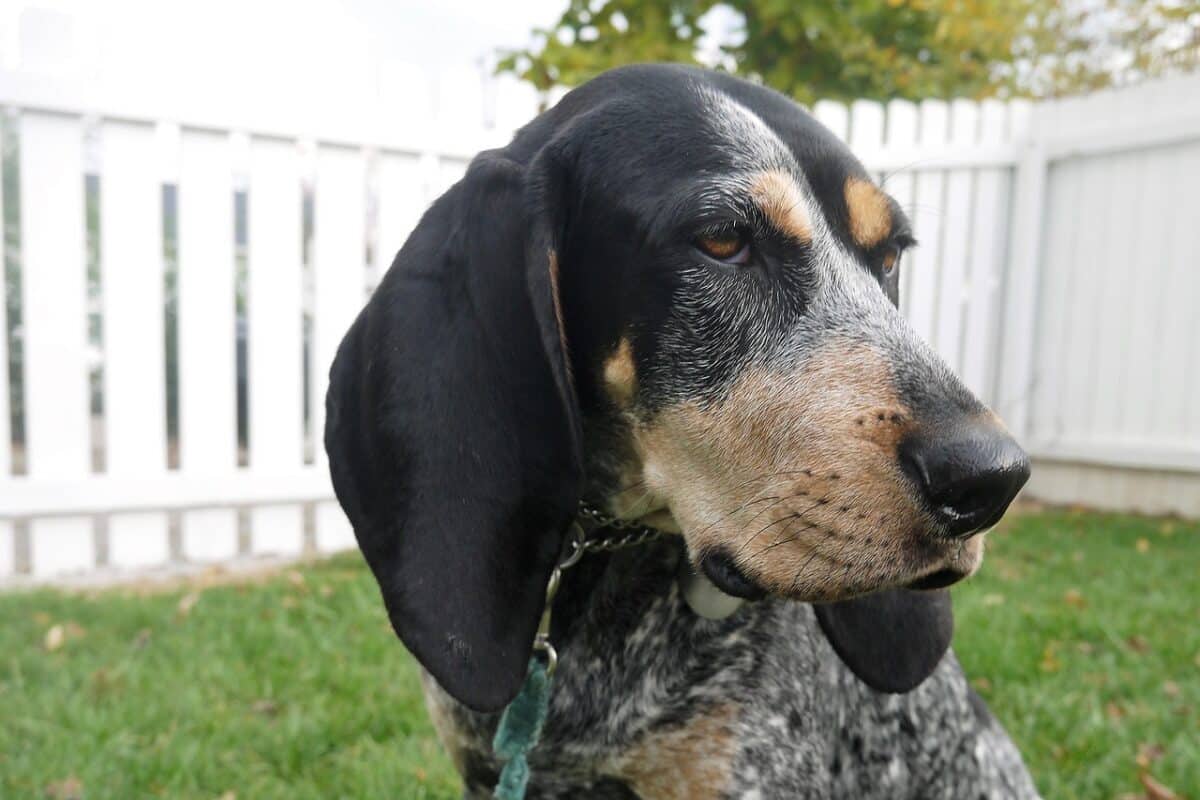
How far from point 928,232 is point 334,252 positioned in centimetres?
434

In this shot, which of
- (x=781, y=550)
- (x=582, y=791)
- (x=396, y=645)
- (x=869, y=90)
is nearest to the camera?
(x=781, y=550)

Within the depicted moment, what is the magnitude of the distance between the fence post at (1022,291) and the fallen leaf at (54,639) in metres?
6.20

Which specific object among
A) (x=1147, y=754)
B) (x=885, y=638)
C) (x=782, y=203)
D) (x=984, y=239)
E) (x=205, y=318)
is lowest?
(x=1147, y=754)

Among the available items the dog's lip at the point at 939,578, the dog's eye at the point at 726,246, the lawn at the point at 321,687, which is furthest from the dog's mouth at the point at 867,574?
the lawn at the point at 321,687

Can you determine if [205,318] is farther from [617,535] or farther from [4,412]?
[617,535]

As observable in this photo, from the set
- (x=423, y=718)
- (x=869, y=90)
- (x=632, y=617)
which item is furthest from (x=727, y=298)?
(x=869, y=90)

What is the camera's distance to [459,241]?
1.80 metres

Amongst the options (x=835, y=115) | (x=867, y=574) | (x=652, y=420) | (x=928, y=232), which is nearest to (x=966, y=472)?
(x=867, y=574)

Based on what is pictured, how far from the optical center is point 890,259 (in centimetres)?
209

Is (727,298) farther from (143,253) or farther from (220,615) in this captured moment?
(143,253)

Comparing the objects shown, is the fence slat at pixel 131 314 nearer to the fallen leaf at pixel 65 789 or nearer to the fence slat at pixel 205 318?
the fence slat at pixel 205 318

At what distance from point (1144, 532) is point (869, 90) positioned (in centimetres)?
403

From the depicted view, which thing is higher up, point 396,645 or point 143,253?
point 143,253

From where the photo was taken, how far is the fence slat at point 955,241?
7180mm
